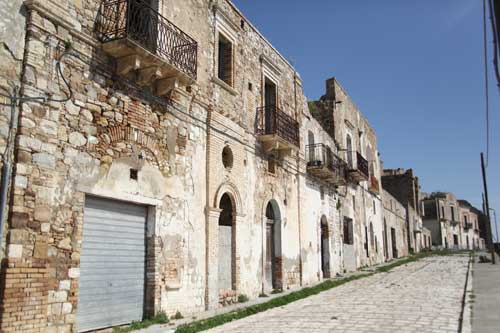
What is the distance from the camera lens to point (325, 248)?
19.5 m

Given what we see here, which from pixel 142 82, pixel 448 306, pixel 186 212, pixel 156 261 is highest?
pixel 142 82

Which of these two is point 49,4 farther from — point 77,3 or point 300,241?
point 300,241

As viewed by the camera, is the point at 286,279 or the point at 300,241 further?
the point at 300,241

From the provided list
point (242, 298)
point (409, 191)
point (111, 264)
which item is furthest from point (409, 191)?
point (111, 264)

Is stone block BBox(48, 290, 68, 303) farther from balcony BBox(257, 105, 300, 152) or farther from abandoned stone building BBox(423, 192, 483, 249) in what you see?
abandoned stone building BBox(423, 192, 483, 249)

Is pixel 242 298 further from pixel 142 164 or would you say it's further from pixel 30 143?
pixel 30 143

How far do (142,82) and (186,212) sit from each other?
306 centimetres

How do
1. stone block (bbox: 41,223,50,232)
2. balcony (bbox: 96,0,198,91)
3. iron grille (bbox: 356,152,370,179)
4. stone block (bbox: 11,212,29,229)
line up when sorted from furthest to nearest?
iron grille (bbox: 356,152,370,179)
balcony (bbox: 96,0,198,91)
stone block (bbox: 41,223,50,232)
stone block (bbox: 11,212,29,229)

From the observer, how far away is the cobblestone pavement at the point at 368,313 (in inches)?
313

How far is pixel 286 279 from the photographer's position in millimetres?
14930

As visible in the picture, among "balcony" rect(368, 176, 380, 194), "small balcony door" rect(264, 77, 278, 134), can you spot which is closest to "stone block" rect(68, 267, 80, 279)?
"small balcony door" rect(264, 77, 278, 134)

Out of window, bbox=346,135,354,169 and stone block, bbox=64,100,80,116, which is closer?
stone block, bbox=64,100,80,116

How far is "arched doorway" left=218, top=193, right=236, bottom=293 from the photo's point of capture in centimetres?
1173

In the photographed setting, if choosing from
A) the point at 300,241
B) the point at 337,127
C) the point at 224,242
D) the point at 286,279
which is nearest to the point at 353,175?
the point at 337,127
